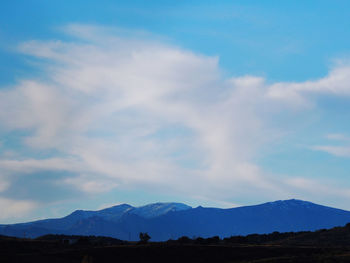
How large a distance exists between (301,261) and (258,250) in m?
15.6

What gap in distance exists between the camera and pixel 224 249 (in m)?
89.8

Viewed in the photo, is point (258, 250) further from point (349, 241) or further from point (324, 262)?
point (349, 241)

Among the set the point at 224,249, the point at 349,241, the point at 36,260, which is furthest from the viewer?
the point at 349,241

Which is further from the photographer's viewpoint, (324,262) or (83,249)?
(83,249)

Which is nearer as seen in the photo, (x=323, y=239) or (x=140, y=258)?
(x=140, y=258)

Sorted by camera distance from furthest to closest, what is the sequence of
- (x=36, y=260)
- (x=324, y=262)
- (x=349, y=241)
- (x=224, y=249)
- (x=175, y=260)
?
(x=349, y=241) < (x=224, y=249) < (x=175, y=260) < (x=36, y=260) < (x=324, y=262)

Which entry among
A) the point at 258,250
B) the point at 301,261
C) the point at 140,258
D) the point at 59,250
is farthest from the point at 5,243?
the point at 301,261

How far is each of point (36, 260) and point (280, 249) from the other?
4044 cm

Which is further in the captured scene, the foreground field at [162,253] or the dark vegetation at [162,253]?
the foreground field at [162,253]

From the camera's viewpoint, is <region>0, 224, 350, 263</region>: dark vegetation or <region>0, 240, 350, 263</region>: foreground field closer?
<region>0, 224, 350, 263</region>: dark vegetation

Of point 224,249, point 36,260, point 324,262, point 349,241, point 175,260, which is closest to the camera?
point 324,262

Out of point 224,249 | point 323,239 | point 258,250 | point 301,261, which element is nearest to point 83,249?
point 224,249

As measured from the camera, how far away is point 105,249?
88750 mm

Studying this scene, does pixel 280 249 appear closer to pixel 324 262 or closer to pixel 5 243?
pixel 324 262
